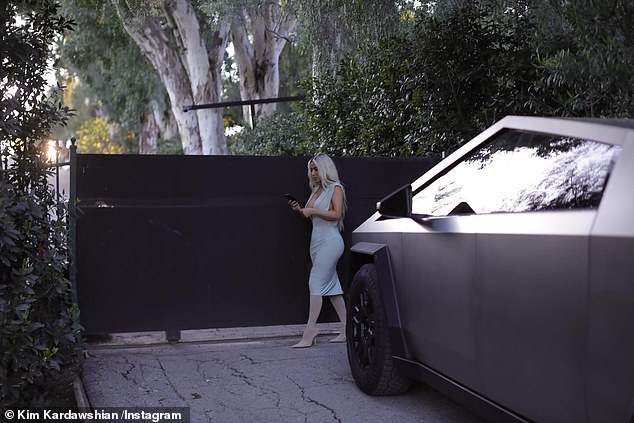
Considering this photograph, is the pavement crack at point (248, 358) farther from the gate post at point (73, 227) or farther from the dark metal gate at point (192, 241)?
the gate post at point (73, 227)

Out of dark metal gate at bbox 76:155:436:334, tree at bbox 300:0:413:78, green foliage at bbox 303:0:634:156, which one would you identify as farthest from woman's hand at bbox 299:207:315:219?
tree at bbox 300:0:413:78

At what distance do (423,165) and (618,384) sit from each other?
17.3 ft

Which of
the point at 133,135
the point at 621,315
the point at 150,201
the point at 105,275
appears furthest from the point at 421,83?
the point at 133,135

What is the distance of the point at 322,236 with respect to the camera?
6.88 m

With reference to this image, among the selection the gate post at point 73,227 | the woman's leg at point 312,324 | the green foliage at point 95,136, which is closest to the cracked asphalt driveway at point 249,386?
the woman's leg at point 312,324

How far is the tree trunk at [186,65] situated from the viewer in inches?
819

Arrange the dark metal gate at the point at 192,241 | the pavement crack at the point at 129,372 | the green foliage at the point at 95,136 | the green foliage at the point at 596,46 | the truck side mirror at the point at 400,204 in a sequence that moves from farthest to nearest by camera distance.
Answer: the green foliage at the point at 95,136
the dark metal gate at the point at 192,241
the pavement crack at the point at 129,372
the truck side mirror at the point at 400,204
the green foliage at the point at 596,46

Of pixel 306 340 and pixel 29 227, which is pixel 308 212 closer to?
pixel 306 340

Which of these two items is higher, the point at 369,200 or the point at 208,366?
the point at 369,200

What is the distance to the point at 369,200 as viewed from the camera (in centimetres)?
759

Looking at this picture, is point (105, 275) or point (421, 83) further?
point (421, 83)

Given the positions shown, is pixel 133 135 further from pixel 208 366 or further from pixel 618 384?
pixel 618 384

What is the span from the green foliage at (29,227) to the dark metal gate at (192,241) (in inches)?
37.2

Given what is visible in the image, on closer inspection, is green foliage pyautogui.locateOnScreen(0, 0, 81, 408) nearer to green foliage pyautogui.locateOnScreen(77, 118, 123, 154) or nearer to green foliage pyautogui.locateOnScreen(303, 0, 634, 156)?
green foliage pyautogui.locateOnScreen(303, 0, 634, 156)
